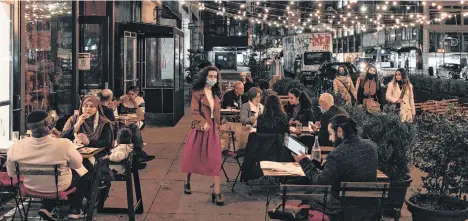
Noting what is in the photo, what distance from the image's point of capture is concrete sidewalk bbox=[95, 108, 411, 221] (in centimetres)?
678

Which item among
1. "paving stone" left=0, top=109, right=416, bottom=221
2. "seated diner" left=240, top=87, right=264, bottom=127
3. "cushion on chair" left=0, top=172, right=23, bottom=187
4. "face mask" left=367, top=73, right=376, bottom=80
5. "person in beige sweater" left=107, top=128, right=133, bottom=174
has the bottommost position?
"paving stone" left=0, top=109, right=416, bottom=221

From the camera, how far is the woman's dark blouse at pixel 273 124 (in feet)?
24.9

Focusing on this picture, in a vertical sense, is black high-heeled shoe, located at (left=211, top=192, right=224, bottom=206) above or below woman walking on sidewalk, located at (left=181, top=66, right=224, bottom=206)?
below

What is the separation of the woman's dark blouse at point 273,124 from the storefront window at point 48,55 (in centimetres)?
467

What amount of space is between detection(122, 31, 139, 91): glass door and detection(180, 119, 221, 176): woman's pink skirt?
8372 mm

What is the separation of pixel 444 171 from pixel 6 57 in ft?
23.9

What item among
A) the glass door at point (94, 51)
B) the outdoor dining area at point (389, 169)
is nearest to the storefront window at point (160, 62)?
the glass door at point (94, 51)

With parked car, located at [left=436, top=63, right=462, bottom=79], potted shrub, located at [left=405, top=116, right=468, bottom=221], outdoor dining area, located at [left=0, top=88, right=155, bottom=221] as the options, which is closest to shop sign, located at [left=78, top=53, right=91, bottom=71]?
outdoor dining area, located at [left=0, top=88, right=155, bottom=221]

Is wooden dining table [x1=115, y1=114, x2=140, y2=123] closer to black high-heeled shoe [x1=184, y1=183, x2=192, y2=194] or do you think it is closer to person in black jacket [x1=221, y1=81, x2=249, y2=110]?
black high-heeled shoe [x1=184, y1=183, x2=192, y2=194]

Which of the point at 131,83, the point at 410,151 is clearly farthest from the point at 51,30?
the point at 410,151

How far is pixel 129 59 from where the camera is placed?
1608 centimetres

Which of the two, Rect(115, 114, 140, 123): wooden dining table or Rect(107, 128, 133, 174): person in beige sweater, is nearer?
Rect(107, 128, 133, 174): person in beige sweater

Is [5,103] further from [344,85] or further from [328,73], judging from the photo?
[328,73]

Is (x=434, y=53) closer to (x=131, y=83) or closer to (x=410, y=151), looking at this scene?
(x=131, y=83)
